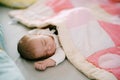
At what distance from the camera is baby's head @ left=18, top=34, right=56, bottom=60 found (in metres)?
1.18

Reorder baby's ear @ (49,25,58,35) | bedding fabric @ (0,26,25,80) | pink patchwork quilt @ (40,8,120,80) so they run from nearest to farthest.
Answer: bedding fabric @ (0,26,25,80) < pink patchwork quilt @ (40,8,120,80) < baby's ear @ (49,25,58,35)

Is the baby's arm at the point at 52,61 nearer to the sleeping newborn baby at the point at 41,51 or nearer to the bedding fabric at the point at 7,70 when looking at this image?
the sleeping newborn baby at the point at 41,51

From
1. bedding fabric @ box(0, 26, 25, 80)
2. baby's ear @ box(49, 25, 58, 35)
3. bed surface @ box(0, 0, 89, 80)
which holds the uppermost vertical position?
baby's ear @ box(49, 25, 58, 35)

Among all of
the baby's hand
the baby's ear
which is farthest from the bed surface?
the baby's ear

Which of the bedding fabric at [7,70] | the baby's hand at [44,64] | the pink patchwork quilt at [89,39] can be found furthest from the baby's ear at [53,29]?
the bedding fabric at [7,70]

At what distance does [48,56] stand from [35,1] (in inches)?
28.3

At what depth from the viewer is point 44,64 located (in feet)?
3.81

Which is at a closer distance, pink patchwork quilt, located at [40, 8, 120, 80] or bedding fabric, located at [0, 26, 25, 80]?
bedding fabric, located at [0, 26, 25, 80]

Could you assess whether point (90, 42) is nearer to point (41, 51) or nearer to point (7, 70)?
point (41, 51)

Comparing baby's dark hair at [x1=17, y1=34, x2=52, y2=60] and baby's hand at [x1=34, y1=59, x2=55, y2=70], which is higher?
baby's dark hair at [x1=17, y1=34, x2=52, y2=60]

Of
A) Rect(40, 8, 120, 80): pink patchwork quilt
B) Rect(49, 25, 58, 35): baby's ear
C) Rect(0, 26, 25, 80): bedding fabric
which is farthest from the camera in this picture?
Rect(49, 25, 58, 35): baby's ear

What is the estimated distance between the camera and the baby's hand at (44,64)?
115 cm

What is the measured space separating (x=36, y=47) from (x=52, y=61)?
11cm

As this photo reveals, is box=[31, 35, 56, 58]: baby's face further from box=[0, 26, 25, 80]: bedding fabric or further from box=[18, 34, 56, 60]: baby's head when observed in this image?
box=[0, 26, 25, 80]: bedding fabric
